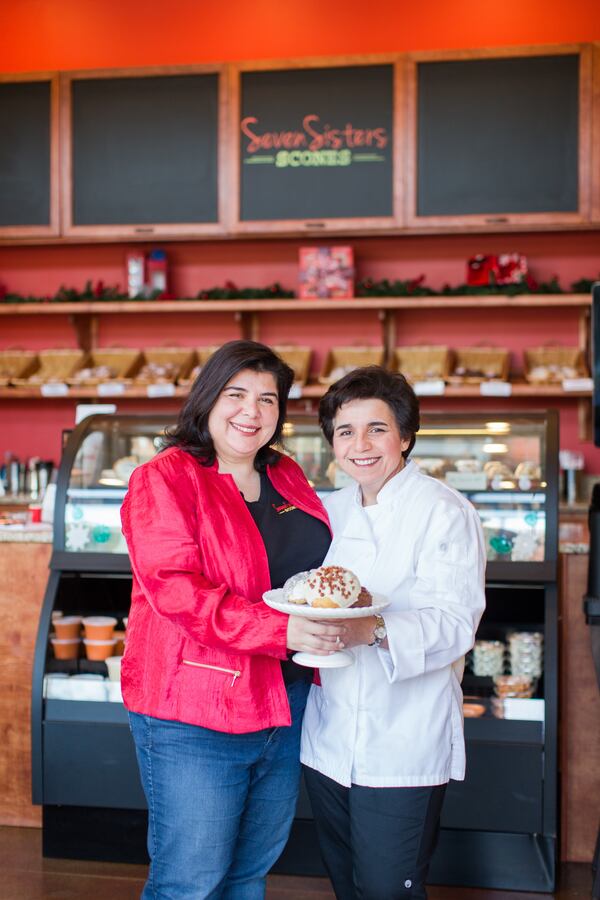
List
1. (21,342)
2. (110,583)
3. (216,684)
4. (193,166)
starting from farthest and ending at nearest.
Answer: (21,342) < (193,166) < (110,583) < (216,684)

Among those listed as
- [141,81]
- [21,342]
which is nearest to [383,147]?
[141,81]

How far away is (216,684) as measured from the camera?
175 cm

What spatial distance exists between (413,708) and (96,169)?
402cm

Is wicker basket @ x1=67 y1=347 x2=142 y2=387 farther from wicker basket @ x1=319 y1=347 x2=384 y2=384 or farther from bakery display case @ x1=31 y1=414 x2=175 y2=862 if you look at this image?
bakery display case @ x1=31 y1=414 x2=175 y2=862

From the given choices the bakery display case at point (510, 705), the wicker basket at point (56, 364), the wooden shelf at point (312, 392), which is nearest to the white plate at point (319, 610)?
the bakery display case at point (510, 705)

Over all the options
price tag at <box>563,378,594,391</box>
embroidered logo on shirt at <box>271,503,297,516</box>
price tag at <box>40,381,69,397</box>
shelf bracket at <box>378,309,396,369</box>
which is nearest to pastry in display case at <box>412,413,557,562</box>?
embroidered logo on shirt at <box>271,503,297,516</box>

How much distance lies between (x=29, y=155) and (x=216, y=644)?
13.6 ft

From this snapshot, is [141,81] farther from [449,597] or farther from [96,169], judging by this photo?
[449,597]

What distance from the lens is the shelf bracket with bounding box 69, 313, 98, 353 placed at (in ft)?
17.9

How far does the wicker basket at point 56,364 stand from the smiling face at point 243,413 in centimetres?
347

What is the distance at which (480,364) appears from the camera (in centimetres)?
506

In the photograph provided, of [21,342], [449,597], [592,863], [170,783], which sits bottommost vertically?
[592,863]

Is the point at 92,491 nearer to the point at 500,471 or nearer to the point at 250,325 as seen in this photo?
the point at 500,471

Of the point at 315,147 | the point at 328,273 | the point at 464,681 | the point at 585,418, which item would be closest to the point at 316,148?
the point at 315,147
